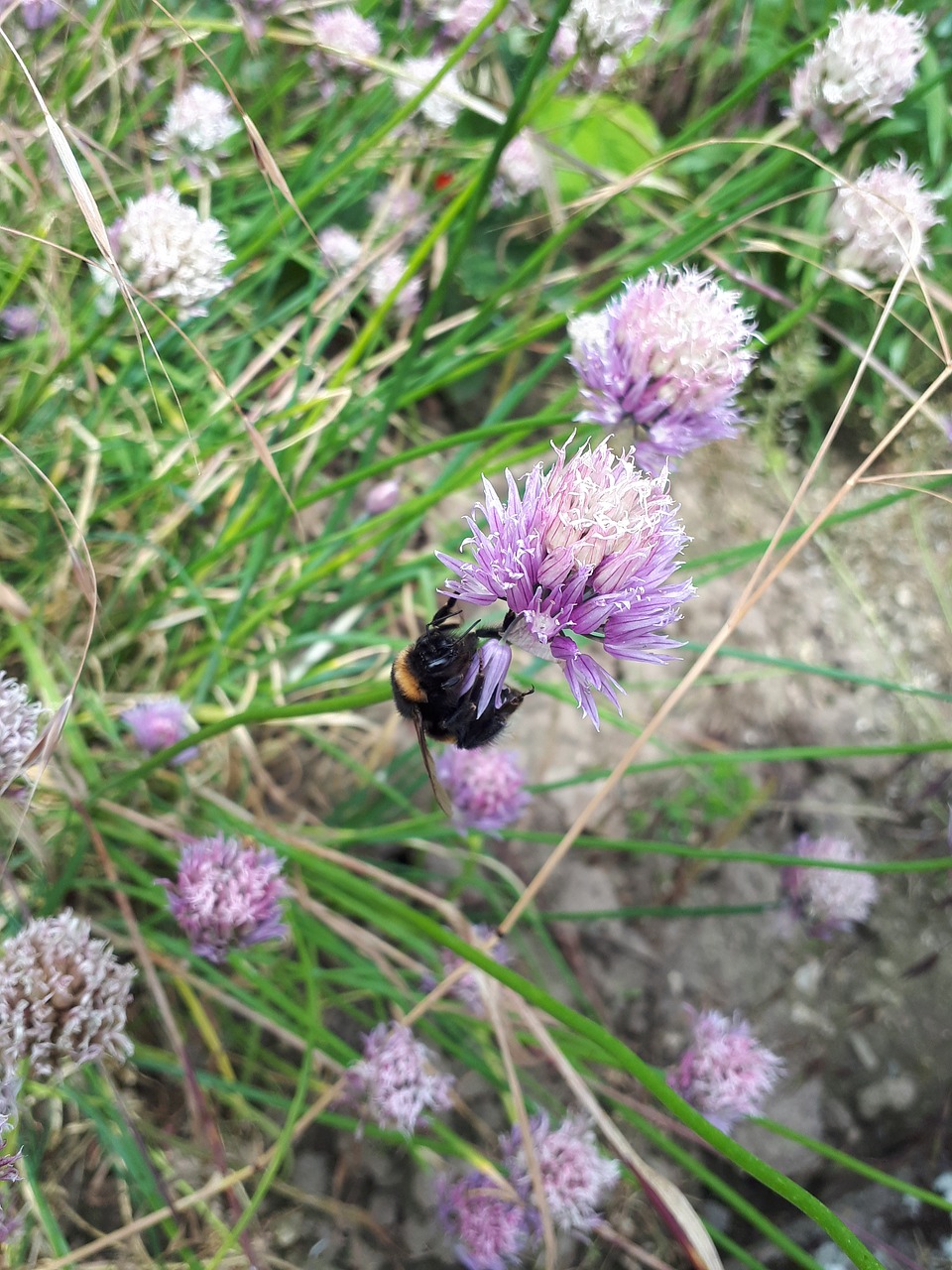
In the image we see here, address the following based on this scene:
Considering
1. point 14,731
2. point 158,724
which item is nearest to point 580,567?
point 14,731

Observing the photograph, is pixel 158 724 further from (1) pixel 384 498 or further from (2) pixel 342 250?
(2) pixel 342 250

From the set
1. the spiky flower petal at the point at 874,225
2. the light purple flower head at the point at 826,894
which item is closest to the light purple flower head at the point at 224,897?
the light purple flower head at the point at 826,894

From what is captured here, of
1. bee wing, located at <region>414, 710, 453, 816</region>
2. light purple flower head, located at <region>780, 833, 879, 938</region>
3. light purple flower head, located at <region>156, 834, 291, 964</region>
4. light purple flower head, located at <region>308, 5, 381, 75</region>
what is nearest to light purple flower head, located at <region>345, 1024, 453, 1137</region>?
light purple flower head, located at <region>156, 834, 291, 964</region>

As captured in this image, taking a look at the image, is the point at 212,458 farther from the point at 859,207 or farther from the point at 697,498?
the point at 697,498

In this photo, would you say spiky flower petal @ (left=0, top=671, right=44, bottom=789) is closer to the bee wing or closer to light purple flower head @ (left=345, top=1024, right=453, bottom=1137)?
the bee wing

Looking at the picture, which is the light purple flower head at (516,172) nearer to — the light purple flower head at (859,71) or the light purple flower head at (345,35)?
the light purple flower head at (345,35)
